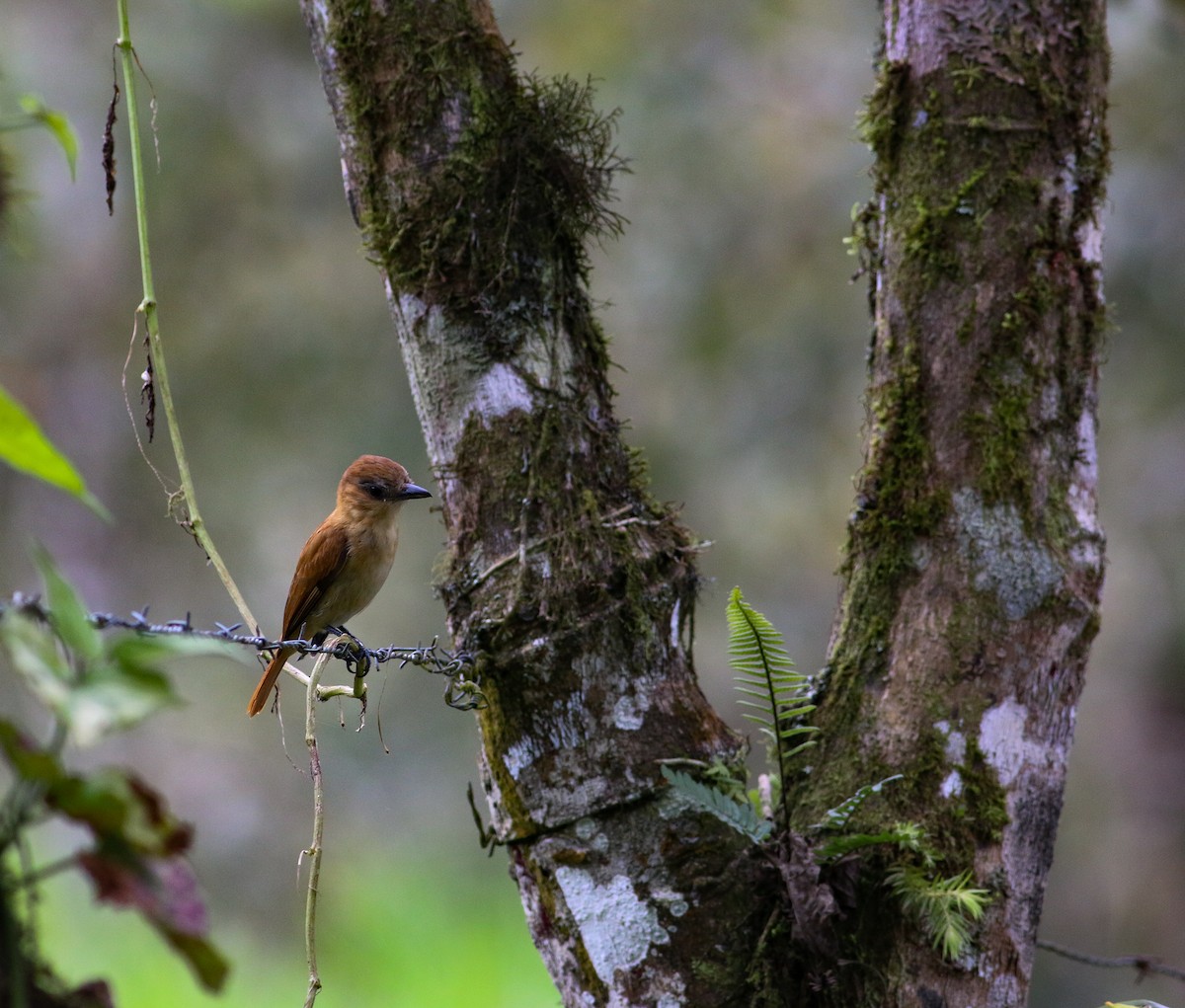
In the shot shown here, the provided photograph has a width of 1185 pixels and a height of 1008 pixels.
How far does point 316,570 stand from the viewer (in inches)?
156

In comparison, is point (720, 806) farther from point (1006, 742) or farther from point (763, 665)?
point (1006, 742)

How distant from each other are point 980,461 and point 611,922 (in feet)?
3.68

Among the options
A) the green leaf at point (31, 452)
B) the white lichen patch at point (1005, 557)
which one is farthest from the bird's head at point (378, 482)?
the green leaf at point (31, 452)

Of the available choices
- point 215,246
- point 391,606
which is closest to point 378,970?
point 391,606

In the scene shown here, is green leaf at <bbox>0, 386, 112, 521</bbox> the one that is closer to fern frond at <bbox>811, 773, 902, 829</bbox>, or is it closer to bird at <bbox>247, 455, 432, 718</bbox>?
fern frond at <bbox>811, 773, 902, 829</bbox>

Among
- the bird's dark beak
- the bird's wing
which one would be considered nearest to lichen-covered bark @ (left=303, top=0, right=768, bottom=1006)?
the bird's dark beak

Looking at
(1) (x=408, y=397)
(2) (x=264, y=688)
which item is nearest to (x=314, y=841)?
(2) (x=264, y=688)

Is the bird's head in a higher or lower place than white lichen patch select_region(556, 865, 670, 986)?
higher

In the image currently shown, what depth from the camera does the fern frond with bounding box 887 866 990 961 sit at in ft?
6.90

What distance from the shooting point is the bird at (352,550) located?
3846mm

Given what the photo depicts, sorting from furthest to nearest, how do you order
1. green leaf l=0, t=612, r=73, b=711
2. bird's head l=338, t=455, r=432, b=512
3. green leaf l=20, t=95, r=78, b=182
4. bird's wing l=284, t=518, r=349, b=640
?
bird's wing l=284, t=518, r=349, b=640
bird's head l=338, t=455, r=432, b=512
green leaf l=20, t=95, r=78, b=182
green leaf l=0, t=612, r=73, b=711

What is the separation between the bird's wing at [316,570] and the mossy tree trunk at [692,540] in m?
1.60

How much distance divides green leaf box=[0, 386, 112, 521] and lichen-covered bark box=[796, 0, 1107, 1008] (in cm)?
171

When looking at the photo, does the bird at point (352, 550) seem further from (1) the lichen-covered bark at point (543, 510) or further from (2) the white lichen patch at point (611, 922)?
(2) the white lichen patch at point (611, 922)
